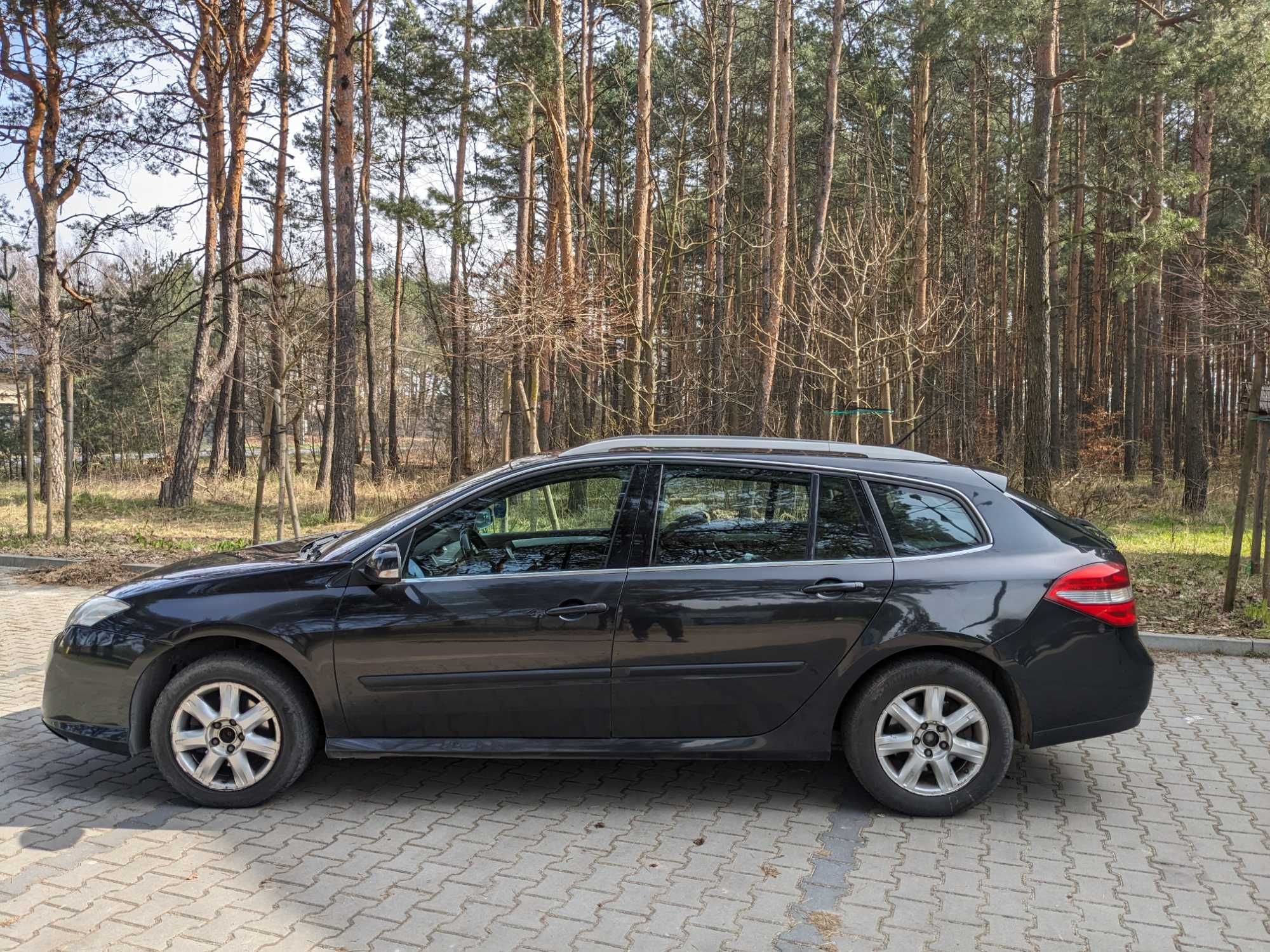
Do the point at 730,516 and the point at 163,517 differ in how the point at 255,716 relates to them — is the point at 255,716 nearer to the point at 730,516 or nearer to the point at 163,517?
the point at 730,516

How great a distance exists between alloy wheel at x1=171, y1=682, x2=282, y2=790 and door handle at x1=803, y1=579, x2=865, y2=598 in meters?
2.40

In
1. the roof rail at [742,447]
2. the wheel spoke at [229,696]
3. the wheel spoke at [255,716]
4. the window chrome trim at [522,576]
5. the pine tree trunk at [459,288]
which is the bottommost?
the wheel spoke at [255,716]

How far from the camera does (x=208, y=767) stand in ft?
14.1

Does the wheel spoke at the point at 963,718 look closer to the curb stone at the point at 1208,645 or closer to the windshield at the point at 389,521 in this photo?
the windshield at the point at 389,521

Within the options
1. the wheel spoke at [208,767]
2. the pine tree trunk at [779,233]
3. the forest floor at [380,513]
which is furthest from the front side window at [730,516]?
the pine tree trunk at [779,233]

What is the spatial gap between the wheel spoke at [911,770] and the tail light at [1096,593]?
91cm

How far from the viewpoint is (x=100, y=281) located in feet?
97.3

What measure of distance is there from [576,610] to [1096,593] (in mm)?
2288

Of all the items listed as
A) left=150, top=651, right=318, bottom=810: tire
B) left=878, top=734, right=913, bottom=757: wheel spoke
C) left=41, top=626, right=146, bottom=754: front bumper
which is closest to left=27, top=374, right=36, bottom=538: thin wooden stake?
left=41, top=626, right=146, bottom=754: front bumper

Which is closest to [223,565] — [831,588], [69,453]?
[831,588]

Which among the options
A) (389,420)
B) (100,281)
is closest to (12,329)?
(100,281)

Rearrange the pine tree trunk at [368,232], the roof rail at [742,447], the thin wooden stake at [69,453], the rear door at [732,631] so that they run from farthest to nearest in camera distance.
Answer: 1. the pine tree trunk at [368,232]
2. the thin wooden stake at [69,453]
3. the roof rail at [742,447]
4. the rear door at [732,631]

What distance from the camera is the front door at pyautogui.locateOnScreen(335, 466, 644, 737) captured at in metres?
4.22

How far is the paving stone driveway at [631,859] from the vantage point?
331cm
